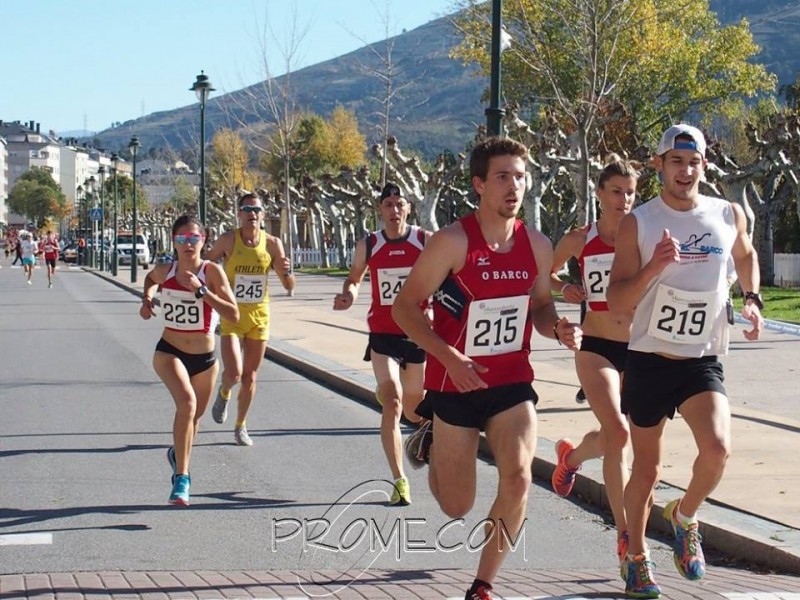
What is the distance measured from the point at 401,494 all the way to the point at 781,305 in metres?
22.5

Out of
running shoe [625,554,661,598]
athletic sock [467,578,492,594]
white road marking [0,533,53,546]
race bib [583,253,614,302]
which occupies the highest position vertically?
race bib [583,253,614,302]

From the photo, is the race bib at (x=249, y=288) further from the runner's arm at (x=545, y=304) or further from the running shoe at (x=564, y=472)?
the runner's arm at (x=545, y=304)

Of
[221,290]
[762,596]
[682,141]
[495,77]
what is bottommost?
[762,596]

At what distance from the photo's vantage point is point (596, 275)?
818 centimetres

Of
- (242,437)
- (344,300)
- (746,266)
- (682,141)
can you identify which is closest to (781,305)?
(242,437)

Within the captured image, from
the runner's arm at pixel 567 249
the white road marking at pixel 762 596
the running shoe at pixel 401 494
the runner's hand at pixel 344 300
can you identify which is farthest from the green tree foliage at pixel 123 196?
the white road marking at pixel 762 596

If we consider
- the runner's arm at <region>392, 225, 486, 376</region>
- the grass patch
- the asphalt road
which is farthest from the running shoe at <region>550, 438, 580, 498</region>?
the grass patch

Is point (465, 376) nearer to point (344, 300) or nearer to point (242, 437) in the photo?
point (344, 300)

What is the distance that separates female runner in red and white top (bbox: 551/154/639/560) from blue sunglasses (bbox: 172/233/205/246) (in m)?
2.40

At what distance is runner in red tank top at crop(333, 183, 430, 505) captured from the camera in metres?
8.88

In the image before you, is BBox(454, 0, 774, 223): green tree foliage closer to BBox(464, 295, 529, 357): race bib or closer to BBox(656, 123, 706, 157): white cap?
BBox(656, 123, 706, 157): white cap

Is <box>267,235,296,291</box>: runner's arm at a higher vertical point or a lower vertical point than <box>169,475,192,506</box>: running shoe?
higher

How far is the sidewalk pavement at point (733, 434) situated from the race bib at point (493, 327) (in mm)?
2030

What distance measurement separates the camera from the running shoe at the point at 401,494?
857 centimetres
